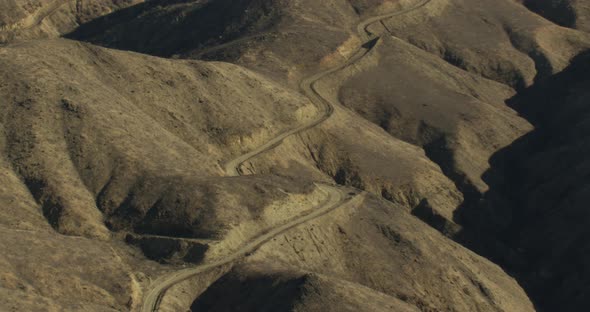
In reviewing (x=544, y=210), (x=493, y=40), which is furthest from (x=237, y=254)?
(x=493, y=40)

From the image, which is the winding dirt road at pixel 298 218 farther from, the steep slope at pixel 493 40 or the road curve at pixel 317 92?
the steep slope at pixel 493 40

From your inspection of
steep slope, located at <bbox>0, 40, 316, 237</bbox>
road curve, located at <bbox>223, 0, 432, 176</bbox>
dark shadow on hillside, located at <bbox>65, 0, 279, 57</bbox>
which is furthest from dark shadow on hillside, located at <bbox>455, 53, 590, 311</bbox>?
dark shadow on hillside, located at <bbox>65, 0, 279, 57</bbox>

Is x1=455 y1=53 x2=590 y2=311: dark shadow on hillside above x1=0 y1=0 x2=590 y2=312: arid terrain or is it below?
below

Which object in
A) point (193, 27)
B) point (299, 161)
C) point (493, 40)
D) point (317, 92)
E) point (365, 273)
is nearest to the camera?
point (365, 273)

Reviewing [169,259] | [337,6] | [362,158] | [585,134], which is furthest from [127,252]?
[337,6]

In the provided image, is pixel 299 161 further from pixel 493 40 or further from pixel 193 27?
pixel 493 40

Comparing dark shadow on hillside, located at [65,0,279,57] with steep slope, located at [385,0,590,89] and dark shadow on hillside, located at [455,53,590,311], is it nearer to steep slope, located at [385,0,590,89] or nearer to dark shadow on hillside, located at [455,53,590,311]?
steep slope, located at [385,0,590,89]

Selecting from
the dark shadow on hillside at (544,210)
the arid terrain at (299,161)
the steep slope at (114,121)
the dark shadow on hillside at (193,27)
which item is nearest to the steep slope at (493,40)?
the arid terrain at (299,161)
